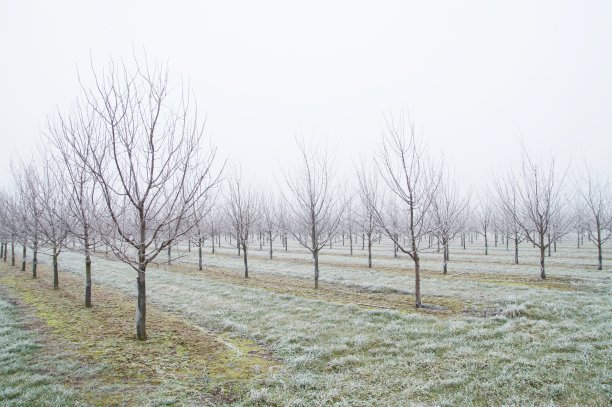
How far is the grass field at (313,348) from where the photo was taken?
562 centimetres

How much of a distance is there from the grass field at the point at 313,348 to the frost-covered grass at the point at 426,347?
0.11 ft

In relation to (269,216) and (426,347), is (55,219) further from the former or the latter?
(269,216)

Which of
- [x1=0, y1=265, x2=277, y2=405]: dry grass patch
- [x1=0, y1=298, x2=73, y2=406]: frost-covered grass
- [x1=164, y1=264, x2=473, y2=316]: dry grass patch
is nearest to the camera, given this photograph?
[x1=0, y1=298, x2=73, y2=406]: frost-covered grass

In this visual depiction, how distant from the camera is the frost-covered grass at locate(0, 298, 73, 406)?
17.5 ft

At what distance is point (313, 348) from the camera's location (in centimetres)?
764

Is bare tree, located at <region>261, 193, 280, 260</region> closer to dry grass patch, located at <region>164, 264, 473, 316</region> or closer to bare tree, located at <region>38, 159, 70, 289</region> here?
dry grass patch, located at <region>164, 264, 473, 316</region>

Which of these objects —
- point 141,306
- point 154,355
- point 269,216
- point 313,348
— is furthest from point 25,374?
point 269,216

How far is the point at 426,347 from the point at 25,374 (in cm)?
824

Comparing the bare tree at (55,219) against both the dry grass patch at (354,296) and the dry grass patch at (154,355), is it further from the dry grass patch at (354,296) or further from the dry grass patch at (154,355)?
the dry grass patch at (354,296)

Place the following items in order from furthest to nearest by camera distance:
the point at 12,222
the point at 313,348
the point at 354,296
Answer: the point at 12,222 → the point at 354,296 → the point at 313,348

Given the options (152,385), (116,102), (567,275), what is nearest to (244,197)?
(116,102)

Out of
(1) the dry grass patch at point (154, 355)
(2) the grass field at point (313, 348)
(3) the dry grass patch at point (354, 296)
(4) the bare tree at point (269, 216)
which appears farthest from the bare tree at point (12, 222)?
(4) the bare tree at point (269, 216)

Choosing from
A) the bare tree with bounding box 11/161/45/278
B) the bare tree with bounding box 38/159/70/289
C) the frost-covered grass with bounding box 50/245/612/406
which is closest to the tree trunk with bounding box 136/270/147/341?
the frost-covered grass with bounding box 50/245/612/406

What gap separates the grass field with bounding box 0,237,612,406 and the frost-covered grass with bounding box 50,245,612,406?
0.11ft
